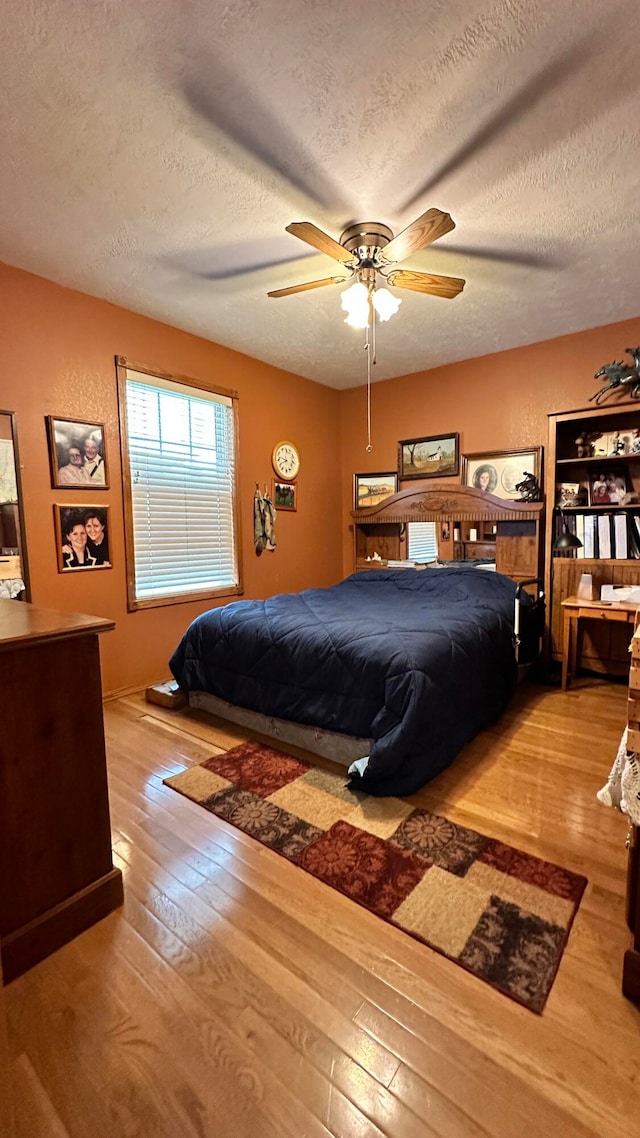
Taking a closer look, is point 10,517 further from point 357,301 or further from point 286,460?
point 286,460

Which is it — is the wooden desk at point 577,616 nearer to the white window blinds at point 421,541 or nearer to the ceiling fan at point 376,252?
the white window blinds at point 421,541

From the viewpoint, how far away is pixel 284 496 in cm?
451

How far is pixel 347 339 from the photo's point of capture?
3707mm

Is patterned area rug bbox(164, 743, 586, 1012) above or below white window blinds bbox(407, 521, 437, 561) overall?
below

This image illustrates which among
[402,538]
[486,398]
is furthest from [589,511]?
[402,538]

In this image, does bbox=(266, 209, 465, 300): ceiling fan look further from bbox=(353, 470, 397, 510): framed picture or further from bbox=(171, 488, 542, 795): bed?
bbox=(353, 470, 397, 510): framed picture

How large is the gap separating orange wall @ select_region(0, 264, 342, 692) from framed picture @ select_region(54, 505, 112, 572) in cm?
5

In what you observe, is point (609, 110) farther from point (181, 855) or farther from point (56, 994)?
point (56, 994)

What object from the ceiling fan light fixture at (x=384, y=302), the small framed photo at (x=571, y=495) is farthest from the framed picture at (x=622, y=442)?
the ceiling fan light fixture at (x=384, y=302)

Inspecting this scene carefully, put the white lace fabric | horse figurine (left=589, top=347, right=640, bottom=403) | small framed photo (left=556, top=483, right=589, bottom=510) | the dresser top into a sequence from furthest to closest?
small framed photo (left=556, top=483, right=589, bottom=510)
horse figurine (left=589, top=347, right=640, bottom=403)
the dresser top
the white lace fabric

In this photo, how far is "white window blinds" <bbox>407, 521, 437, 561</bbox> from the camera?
436cm

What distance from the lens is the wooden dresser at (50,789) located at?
4.07 feet

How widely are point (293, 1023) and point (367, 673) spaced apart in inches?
48.4

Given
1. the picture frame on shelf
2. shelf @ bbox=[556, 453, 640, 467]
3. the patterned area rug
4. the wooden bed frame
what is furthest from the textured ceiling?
the patterned area rug
